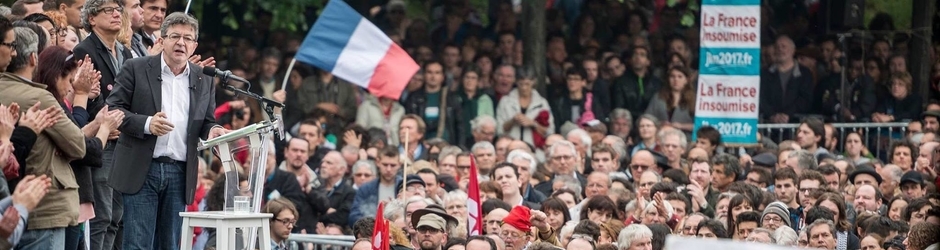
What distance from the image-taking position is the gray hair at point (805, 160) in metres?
18.0

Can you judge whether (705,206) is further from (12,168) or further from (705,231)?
(12,168)

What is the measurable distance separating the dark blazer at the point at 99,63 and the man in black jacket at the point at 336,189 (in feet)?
21.1

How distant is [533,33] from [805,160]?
19.6ft

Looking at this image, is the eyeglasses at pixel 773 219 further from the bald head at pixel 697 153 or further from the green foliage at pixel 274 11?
the green foliage at pixel 274 11

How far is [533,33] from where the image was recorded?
77.2 feet

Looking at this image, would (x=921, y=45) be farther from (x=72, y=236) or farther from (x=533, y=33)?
(x=72, y=236)

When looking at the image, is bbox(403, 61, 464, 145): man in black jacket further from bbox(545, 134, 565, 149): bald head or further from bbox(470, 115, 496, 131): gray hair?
bbox(545, 134, 565, 149): bald head

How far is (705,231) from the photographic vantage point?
1445 centimetres

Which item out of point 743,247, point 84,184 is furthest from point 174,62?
point 743,247

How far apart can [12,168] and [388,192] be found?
8.64 meters

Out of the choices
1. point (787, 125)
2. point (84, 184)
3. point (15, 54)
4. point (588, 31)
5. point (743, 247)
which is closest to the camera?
point (743, 247)

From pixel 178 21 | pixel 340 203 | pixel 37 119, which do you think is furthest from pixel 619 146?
pixel 37 119

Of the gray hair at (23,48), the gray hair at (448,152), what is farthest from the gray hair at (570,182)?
the gray hair at (23,48)

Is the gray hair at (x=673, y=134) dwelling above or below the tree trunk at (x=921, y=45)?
below
